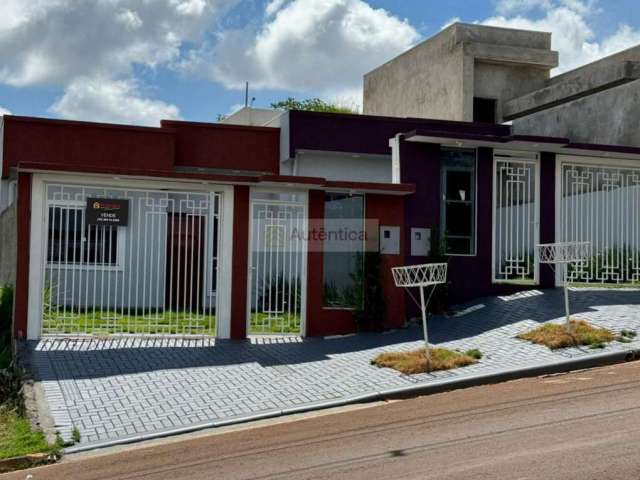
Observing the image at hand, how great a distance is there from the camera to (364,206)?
13242 millimetres

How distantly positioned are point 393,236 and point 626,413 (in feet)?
21.8

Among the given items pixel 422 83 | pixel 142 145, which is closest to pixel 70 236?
pixel 142 145

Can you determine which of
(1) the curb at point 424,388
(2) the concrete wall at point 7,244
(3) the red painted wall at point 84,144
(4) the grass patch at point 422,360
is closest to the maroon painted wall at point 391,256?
(4) the grass patch at point 422,360

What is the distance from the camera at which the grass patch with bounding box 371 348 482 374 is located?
9.74 m

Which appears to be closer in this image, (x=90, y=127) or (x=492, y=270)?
(x=492, y=270)

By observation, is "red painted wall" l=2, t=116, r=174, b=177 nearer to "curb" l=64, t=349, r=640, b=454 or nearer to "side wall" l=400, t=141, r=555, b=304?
"side wall" l=400, t=141, r=555, b=304

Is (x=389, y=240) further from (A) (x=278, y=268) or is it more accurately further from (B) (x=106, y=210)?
(B) (x=106, y=210)

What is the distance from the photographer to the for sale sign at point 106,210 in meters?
12.0

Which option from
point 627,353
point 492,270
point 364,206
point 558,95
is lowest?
point 627,353

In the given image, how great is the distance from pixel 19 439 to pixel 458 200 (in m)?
9.02

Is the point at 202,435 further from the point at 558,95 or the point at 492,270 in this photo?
the point at 558,95

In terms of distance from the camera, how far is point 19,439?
743cm

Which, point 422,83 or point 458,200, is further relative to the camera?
point 422,83

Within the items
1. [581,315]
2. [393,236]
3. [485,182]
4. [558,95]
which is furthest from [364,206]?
[558,95]
